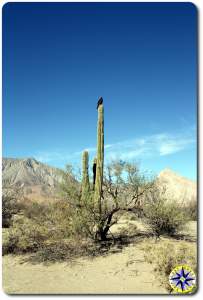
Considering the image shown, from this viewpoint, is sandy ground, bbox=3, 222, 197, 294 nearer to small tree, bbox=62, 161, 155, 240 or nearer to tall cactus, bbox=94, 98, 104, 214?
small tree, bbox=62, 161, 155, 240

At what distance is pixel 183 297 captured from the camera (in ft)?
Result: 17.1

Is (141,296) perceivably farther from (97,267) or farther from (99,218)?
(99,218)

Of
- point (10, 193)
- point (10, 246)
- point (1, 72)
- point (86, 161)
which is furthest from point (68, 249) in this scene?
point (10, 193)

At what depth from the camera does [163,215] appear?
35.8 ft

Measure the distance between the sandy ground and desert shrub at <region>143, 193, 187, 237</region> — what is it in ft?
6.67

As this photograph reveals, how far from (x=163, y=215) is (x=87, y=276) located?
15.7ft

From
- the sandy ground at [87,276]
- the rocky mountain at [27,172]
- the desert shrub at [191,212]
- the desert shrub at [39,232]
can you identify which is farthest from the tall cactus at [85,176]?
the rocky mountain at [27,172]

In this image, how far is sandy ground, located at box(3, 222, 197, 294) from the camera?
582 centimetres

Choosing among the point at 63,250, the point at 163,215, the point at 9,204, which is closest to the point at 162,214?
the point at 163,215

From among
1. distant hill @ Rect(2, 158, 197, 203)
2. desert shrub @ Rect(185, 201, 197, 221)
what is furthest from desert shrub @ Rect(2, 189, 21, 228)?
distant hill @ Rect(2, 158, 197, 203)

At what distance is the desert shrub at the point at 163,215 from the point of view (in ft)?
35.1

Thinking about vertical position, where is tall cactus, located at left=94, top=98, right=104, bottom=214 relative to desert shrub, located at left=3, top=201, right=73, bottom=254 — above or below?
above

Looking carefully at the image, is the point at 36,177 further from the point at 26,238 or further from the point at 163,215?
the point at 26,238

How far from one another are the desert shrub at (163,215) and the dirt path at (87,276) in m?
2.13
